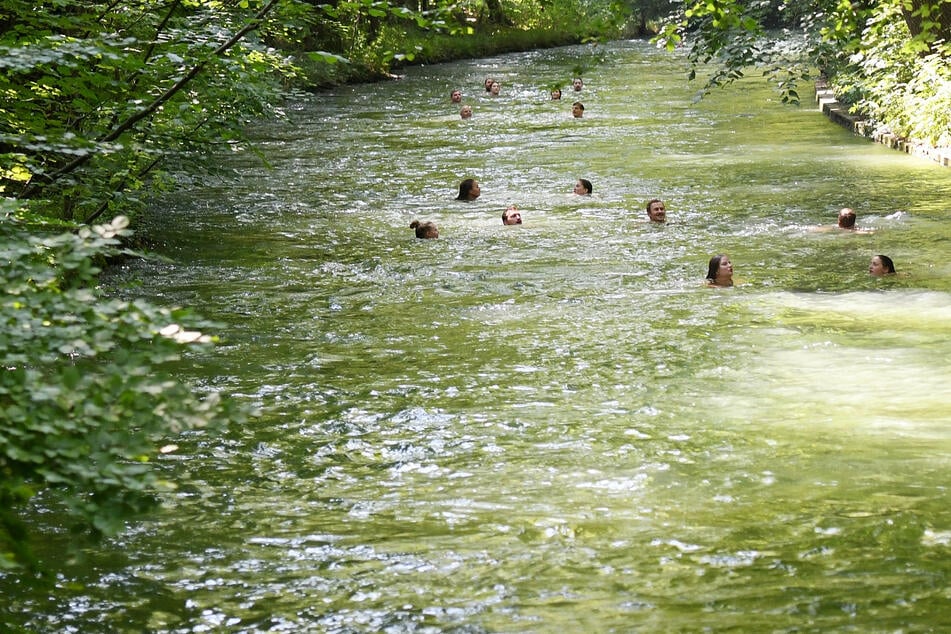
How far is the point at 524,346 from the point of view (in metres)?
12.0

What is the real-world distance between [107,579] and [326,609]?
139 centimetres

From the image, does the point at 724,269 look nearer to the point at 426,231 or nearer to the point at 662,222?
the point at 662,222

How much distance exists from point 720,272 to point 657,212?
13.4ft

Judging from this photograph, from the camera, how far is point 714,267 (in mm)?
13953

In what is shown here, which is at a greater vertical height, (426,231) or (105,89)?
(105,89)

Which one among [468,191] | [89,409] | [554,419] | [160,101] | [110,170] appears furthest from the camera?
[468,191]

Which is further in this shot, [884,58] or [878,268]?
[884,58]

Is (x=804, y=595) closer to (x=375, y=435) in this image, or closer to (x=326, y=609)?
(x=326, y=609)

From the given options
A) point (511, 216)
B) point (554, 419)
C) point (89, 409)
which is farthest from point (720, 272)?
point (89, 409)

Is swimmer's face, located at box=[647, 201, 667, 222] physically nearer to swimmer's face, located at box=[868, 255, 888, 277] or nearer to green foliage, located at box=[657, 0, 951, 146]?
green foliage, located at box=[657, 0, 951, 146]

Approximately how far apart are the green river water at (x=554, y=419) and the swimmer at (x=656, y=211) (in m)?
0.19

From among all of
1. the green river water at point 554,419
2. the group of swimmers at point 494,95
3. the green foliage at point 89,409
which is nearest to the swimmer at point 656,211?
the green river water at point 554,419

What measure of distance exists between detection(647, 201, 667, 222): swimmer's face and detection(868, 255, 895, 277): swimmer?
4018mm

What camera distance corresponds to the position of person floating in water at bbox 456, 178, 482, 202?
20.5 meters
